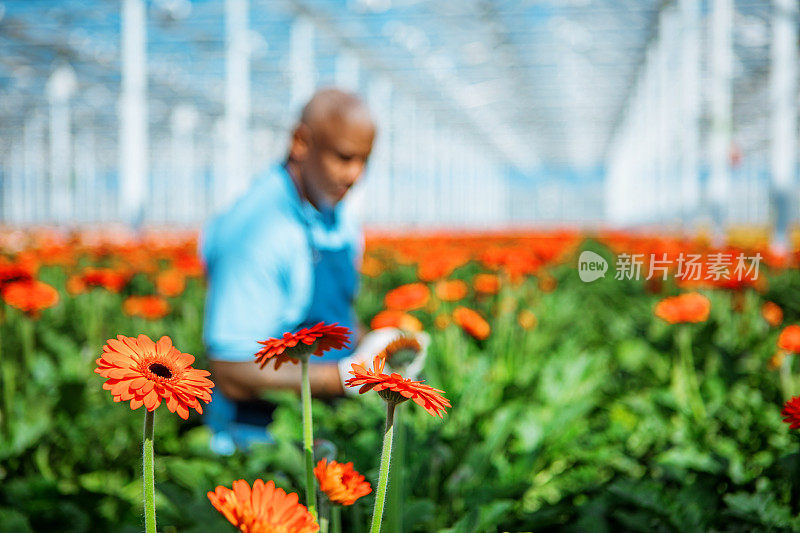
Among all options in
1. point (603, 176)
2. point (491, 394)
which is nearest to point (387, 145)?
point (491, 394)

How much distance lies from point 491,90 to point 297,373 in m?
20.6

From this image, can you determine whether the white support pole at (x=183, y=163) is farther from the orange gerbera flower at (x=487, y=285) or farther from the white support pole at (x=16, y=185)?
the orange gerbera flower at (x=487, y=285)

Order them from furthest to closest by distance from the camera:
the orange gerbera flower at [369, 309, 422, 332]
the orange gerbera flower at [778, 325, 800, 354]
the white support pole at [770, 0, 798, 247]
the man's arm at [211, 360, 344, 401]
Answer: the white support pole at [770, 0, 798, 247]
the orange gerbera flower at [369, 309, 422, 332]
the man's arm at [211, 360, 344, 401]
the orange gerbera flower at [778, 325, 800, 354]

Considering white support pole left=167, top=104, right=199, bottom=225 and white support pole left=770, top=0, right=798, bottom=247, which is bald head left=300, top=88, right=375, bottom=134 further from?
white support pole left=167, top=104, right=199, bottom=225

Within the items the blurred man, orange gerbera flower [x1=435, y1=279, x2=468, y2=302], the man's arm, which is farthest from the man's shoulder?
orange gerbera flower [x1=435, y1=279, x2=468, y2=302]

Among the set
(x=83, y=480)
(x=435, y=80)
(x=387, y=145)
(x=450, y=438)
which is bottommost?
(x=83, y=480)

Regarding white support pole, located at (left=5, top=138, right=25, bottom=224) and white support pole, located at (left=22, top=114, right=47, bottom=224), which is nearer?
white support pole, located at (left=22, top=114, right=47, bottom=224)

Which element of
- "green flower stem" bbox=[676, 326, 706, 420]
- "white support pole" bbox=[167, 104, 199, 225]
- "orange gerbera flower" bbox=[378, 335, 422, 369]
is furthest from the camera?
"white support pole" bbox=[167, 104, 199, 225]

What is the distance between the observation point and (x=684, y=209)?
9297 millimetres

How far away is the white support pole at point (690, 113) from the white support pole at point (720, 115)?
52.6 inches

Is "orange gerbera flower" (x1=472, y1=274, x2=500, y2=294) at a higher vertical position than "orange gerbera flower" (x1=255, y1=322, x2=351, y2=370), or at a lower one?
lower

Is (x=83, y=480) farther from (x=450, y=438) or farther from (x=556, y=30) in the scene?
(x=556, y=30)

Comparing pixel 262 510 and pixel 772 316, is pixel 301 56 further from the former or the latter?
pixel 262 510

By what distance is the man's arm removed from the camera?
1.45 metres
